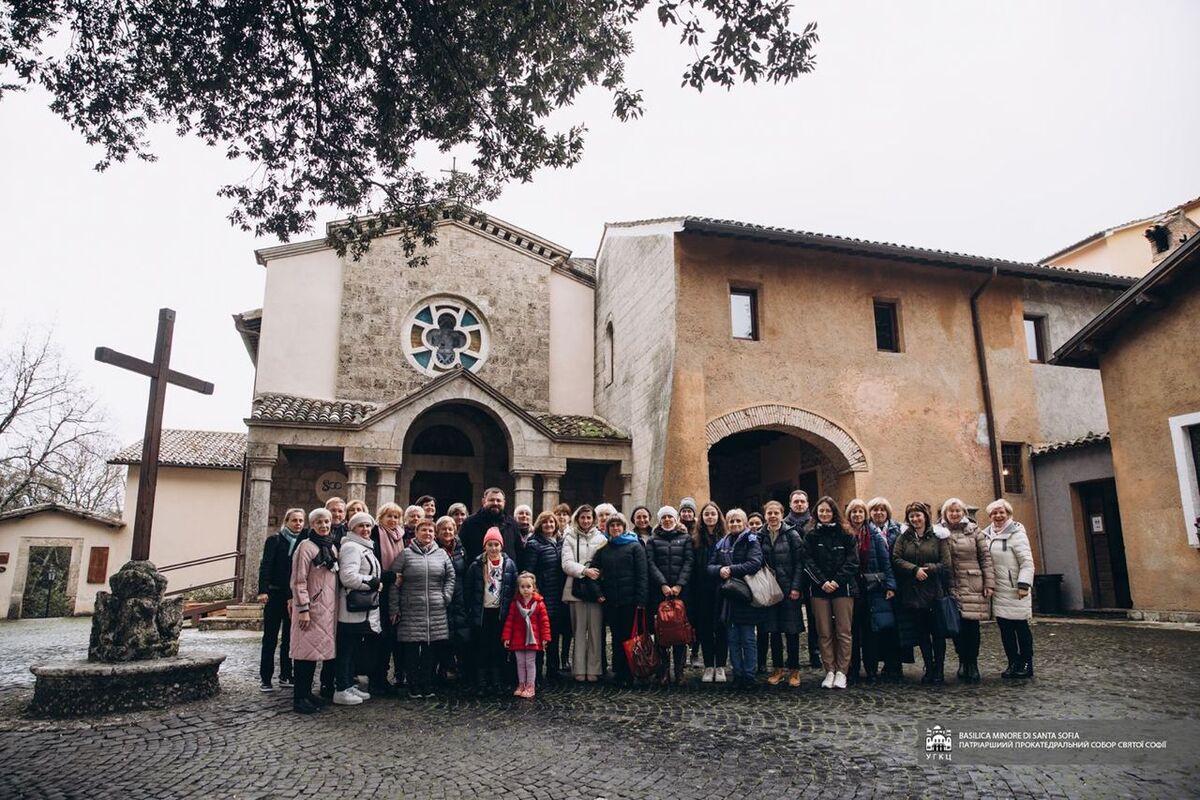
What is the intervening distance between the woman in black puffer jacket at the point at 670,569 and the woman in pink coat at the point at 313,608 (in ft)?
9.50

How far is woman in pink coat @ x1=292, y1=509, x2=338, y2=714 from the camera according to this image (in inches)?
235

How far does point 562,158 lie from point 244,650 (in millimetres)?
7818

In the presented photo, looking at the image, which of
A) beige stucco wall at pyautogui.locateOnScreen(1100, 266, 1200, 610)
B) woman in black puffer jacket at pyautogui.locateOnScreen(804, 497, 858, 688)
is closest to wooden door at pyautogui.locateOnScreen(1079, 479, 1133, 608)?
beige stucco wall at pyautogui.locateOnScreen(1100, 266, 1200, 610)

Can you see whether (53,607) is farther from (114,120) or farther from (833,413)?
(833,413)

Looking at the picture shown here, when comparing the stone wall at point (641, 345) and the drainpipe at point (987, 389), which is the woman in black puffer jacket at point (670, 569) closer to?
the stone wall at point (641, 345)

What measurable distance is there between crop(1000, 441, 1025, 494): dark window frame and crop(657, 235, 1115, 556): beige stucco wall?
126 millimetres


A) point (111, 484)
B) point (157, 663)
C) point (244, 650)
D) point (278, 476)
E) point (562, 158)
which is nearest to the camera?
point (157, 663)

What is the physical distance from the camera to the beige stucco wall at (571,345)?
1820 centimetres

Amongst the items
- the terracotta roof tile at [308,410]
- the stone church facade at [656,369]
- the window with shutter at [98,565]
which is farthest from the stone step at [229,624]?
the window with shutter at [98,565]

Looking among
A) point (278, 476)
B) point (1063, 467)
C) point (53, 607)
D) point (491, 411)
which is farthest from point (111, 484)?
point (1063, 467)

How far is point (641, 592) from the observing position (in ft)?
23.3

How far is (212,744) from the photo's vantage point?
16.8ft

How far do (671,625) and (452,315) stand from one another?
12.3 m

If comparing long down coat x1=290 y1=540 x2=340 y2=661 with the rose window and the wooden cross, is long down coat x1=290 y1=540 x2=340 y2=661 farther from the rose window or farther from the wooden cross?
the rose window
